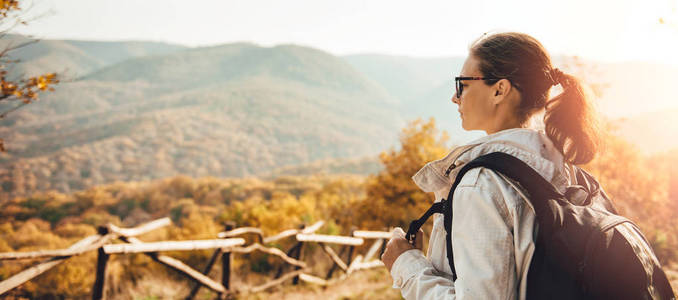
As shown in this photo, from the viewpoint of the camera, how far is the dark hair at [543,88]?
1.18 meters

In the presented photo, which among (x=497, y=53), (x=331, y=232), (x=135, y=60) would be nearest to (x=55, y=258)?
(x=497, y=53)

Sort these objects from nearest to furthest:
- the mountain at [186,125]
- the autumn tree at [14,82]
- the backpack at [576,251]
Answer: the backpack at [576,251]
the autumn tree at [14,82]
the mountain at [186,125]

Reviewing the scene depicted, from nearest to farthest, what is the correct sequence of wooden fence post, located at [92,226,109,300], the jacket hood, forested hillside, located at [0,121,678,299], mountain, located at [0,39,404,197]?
1. the jacket hood
2. wooden fence post, located at [92,226,109,300]
3. forested hillside, located at [0,121,678,299]
4. mountain, located at [0,39,404,197]

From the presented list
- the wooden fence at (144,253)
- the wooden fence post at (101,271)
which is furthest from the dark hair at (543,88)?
the wooden fence post at (101,271)

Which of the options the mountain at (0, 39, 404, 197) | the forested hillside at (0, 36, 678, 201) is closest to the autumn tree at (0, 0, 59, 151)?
the forested hillside at (0, 36, 678, 201)

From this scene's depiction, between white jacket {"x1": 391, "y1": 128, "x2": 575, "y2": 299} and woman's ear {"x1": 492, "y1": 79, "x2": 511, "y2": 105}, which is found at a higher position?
woman's ear {"x1": 492, "y1": 79, "x2": 511, "y2": 105}

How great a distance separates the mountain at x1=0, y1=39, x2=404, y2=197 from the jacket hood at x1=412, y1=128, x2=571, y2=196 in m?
60.5

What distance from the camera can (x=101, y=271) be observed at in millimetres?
4152

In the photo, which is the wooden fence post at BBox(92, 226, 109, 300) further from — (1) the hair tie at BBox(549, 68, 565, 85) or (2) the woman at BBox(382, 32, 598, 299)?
(1) the hair tie at BBox(549, 68, 565, 85)

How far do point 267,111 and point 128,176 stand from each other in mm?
61503

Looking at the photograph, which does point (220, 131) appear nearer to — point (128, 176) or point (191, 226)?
point (128, 176)

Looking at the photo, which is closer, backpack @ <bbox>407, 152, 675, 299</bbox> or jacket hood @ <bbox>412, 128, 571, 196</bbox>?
backpack @ <bbox>407, 152, 675, 299</bbox>

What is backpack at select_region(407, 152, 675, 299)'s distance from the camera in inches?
36.6

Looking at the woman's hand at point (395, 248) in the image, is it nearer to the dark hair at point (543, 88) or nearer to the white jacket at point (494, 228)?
the white jacket at point (494, 228)
